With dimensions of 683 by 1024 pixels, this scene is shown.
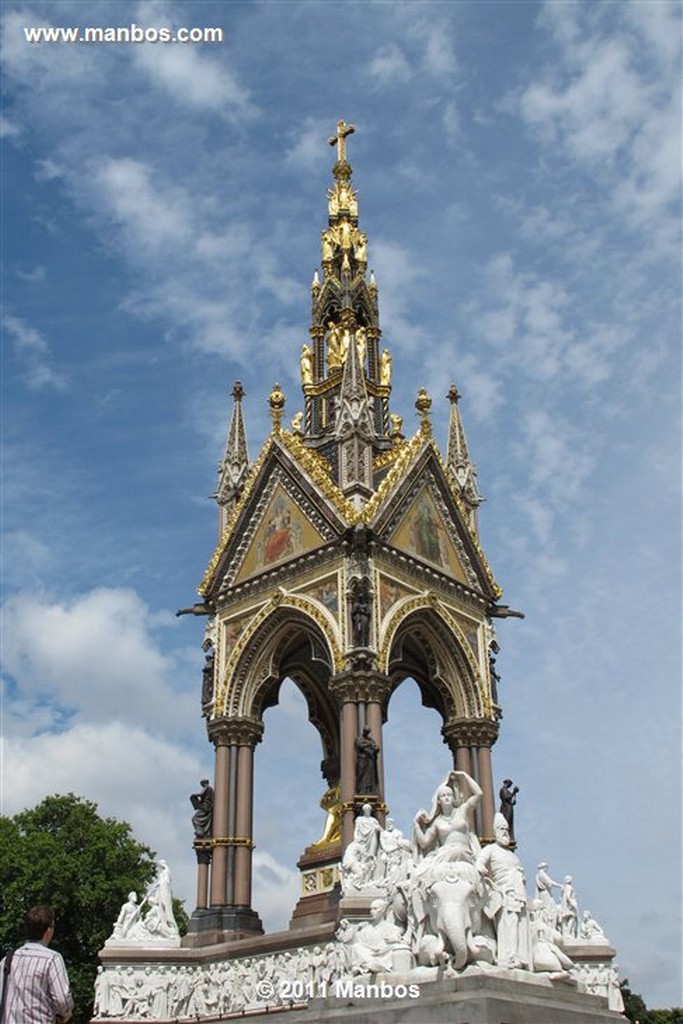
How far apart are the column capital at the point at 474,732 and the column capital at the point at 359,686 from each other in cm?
306

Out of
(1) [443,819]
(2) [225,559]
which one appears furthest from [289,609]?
(1) [443,819]

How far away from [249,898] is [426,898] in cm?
1409

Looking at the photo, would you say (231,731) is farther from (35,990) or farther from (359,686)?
(35,990)

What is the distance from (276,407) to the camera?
28.2m

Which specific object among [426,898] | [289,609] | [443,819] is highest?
[289,609]

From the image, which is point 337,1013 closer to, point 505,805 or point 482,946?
point 482,946

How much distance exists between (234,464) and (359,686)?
26.6 ft

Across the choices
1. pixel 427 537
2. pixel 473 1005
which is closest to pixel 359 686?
pixel 427 537

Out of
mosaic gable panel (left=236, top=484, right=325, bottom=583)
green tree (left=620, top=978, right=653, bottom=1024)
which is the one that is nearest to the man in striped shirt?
mosaic gable panel (left=236, top=484, right=325, bottom=583)

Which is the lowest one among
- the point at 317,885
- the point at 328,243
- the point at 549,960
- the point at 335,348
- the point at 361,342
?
the point at 549,960

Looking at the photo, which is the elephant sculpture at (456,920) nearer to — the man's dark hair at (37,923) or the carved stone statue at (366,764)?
the man's dark hair at (37,923)

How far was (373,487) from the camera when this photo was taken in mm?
25828

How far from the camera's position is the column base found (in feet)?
74.1

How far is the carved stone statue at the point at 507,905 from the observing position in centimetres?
989
